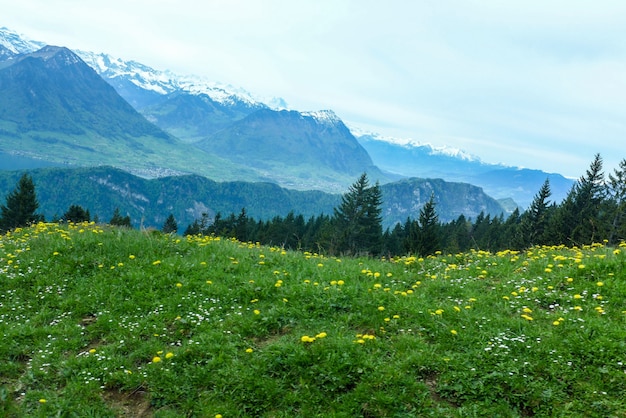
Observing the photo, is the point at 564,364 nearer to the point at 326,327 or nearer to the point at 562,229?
the point at 326,327

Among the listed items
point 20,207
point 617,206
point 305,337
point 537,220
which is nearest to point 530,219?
point 537,220

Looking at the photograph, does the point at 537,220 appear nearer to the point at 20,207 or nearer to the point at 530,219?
the point at 530,219

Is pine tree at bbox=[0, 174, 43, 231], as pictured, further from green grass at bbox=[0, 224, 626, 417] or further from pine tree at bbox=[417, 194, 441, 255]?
green grass at bbox=[0, 224, 626, 417]

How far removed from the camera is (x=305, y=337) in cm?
596

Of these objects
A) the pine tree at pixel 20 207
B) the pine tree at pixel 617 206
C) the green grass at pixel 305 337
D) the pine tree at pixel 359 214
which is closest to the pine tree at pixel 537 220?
the pine tree at pixel 617 206

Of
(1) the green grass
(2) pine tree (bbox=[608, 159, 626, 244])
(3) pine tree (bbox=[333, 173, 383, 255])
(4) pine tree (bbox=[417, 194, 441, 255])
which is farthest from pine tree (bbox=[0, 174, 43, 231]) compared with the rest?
(2) pine tree (bbox=[608, 159, 626, 244])

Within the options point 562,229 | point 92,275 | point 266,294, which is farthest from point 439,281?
point 562,229

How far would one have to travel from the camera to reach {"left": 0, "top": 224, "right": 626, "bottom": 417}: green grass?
5.12 metres

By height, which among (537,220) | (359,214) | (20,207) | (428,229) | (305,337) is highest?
(537,220)

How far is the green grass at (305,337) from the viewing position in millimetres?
5121

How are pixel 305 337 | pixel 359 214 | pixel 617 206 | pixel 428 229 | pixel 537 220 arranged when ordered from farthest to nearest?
pixel 359 214, pixel 537 220, pixel 428 229, pixel 617 206, pixel 305 337

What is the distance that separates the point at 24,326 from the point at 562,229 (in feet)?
180

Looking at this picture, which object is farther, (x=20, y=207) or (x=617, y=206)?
(x=20, y=207)

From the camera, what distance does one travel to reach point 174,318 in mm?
7145
